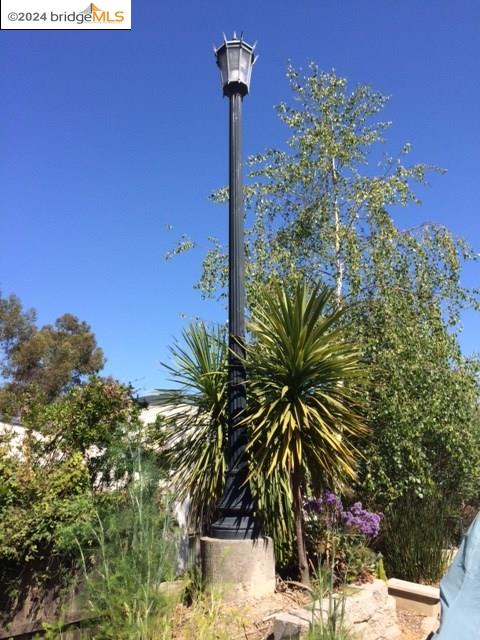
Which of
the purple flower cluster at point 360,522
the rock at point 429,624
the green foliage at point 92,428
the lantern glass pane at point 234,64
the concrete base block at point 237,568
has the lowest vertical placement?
the rock at point 429,624

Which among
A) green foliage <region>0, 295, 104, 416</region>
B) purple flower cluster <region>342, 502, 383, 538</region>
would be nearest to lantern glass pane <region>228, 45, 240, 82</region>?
purple flower cluster <region>342, 502, 383, 538</region>

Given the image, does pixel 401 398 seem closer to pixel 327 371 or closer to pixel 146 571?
pixel 327 371

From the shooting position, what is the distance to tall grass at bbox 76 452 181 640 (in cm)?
347

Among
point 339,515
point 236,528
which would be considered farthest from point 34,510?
point 339,515

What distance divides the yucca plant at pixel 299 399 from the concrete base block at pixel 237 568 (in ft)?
2.12

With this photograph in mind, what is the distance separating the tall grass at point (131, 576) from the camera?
11.4ft

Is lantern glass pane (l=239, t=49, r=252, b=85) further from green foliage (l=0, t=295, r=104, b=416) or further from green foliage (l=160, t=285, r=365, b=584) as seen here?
green foliage (l=0, t=295, r=104, b=416)

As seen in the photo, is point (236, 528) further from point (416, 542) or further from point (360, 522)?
point (416, 542)

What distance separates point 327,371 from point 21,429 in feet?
11.1

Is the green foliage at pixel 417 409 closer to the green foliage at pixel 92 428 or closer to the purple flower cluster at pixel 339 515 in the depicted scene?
the purple flower cluster at pixel 339 515

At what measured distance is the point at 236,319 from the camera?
5262mm

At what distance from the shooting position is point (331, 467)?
5344mm

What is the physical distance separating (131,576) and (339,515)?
9.04 feet

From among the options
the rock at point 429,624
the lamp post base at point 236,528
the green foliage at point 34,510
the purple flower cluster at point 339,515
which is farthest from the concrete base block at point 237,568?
the rock at point 429,624
